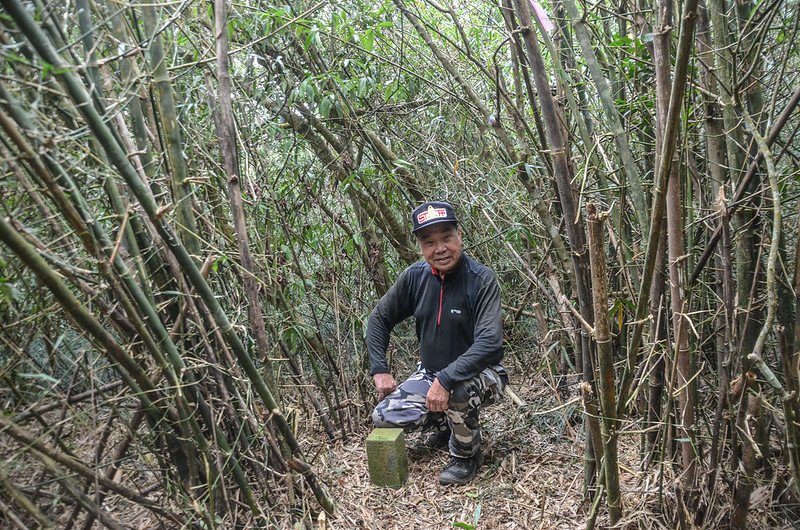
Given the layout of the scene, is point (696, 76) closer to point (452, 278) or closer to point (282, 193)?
point (452, 278)

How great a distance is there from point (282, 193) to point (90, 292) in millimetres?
1769

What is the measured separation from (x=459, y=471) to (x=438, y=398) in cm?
41

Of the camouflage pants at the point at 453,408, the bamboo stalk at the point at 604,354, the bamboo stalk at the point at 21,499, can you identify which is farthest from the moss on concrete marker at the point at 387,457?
the bamboo stalk at the point at 21,499

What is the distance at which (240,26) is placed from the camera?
308 centimetres

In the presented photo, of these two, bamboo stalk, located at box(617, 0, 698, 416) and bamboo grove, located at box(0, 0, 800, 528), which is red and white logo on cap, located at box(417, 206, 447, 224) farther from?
bamboo stalk, located at box(617, 0, 698, 416)

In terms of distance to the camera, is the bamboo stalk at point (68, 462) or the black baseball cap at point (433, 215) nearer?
the bamboo stalk at point (68, 462)

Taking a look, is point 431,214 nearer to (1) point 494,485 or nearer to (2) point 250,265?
(2) point 250,265

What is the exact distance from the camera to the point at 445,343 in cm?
319

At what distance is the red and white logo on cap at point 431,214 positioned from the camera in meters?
3.01

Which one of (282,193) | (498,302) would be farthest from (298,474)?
(282,193)

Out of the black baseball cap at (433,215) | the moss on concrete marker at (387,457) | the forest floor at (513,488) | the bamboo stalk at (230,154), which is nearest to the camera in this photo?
the bamboo stalk at (230,154)

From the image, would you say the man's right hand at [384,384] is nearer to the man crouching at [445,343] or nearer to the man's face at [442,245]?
the man crouching at [445,343]

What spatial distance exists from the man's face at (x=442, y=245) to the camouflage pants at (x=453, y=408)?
63 cm

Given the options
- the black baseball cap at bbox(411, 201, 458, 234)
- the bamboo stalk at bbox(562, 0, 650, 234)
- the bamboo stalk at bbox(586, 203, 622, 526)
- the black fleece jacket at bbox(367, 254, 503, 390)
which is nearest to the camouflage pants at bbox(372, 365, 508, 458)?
the black fleece jacket at bbox(367, 254, 503, 390)
